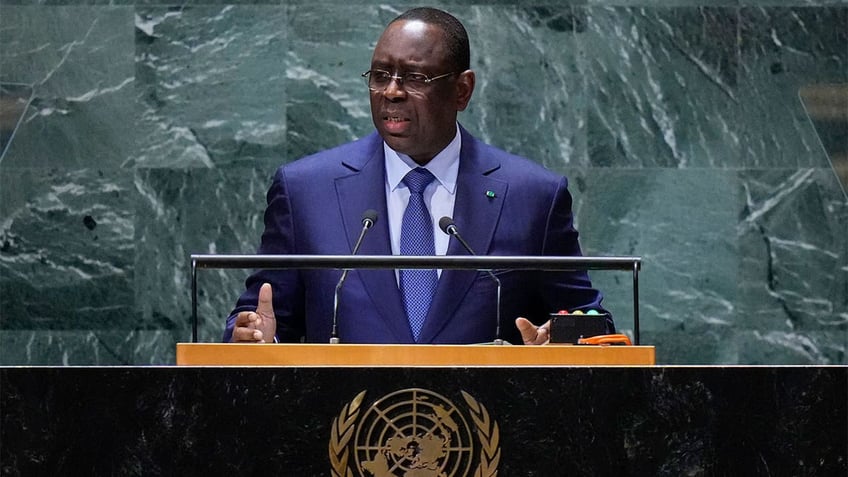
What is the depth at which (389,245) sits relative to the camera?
460 centimetres

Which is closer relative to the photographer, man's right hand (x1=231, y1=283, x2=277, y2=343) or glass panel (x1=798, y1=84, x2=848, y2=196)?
man's right hand (x1=231, y1=283, x2=277, y2=343)

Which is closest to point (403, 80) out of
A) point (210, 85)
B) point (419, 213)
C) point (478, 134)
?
point (419, 213)

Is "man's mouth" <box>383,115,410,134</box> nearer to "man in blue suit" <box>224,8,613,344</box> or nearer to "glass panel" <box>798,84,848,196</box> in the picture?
"man in blue suit" <box>224,8,613,344</box>

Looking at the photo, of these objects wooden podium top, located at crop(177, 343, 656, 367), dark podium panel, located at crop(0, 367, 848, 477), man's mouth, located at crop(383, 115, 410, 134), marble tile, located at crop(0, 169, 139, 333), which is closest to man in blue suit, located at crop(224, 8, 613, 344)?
man's mouth, located at crop(383, 115, 410, 134)

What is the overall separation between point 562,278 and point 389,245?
53cm

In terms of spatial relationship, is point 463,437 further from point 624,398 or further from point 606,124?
point 606,124

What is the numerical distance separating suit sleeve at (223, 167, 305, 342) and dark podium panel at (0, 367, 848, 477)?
134 cm

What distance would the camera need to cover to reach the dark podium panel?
A: 3086 millimetres

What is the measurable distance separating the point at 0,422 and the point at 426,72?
2.09 meters

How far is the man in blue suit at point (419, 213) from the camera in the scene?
177 inches

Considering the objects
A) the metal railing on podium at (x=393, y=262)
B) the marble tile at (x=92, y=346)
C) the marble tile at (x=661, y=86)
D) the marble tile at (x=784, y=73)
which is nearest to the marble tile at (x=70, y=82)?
the marble tile at (x=92, y=346)

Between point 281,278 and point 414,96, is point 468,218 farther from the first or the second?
point 281,278

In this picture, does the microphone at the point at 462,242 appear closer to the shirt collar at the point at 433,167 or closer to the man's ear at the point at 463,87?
the shirt collar at the point at 433,167

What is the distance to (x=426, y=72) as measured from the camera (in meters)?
4.80
